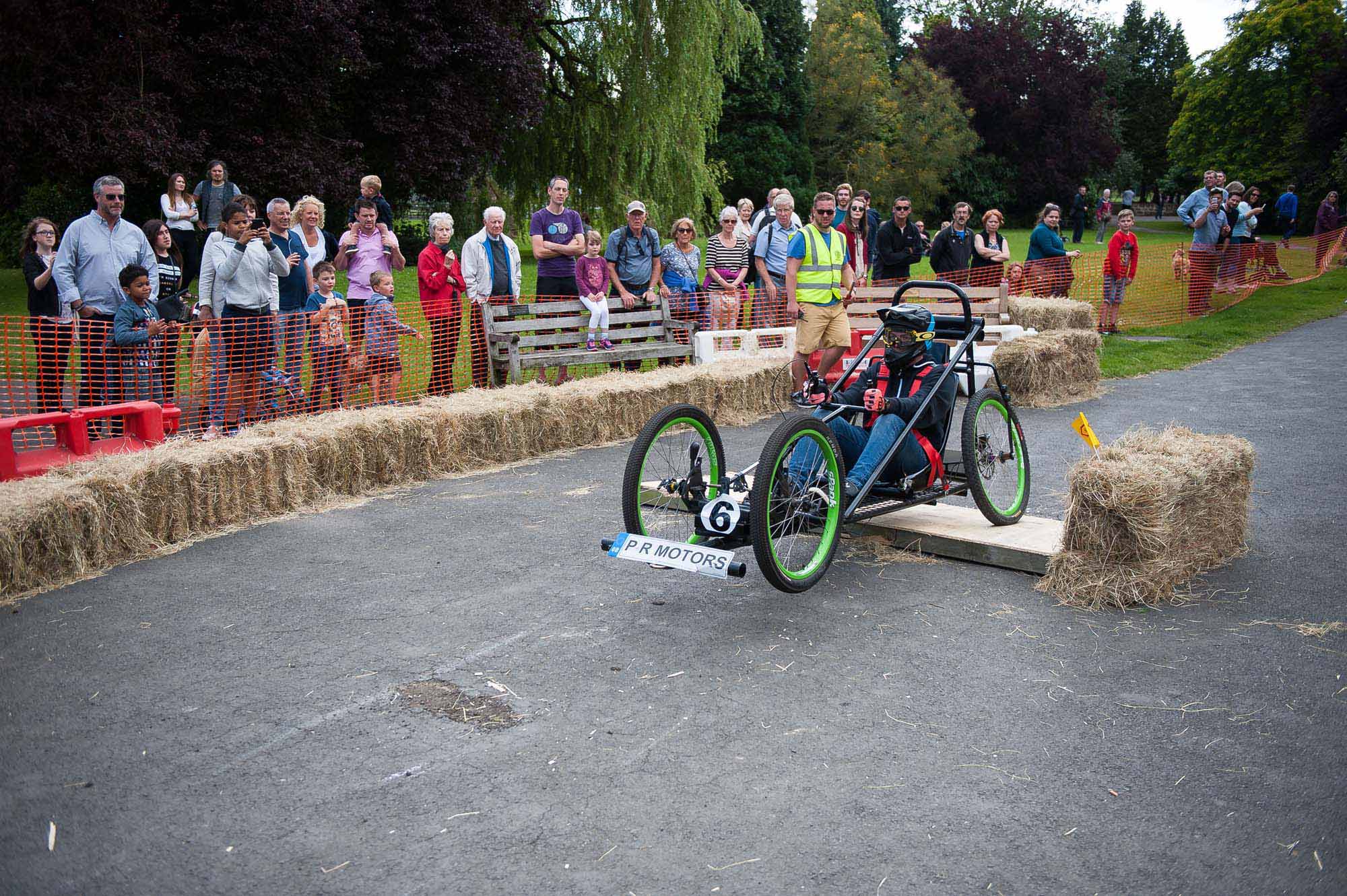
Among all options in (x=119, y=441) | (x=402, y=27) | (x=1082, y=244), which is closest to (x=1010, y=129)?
(x=1082, y=244)

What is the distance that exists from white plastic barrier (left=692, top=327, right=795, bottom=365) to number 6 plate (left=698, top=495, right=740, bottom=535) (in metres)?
6.80

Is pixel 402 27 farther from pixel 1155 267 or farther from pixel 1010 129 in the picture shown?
pixel 1010 129

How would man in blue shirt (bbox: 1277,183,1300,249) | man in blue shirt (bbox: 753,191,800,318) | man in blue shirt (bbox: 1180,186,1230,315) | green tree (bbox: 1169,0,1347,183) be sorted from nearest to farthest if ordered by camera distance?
man in blue shirt (bbox: 753,191,800,318)
man in blue shirt (bbox: 1180,186,1230,315)
man in blue shirt (bbox: 1277,183,1300,249)
green tree (bbox: 1169,0,1347,183)

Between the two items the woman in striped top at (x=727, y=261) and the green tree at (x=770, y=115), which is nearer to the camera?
the woman in striped top at (x=727, y=261)

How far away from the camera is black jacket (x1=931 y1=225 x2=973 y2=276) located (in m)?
14.7

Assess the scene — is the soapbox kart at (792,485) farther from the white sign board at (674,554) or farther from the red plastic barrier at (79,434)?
the red plastic barrier at (79,434)

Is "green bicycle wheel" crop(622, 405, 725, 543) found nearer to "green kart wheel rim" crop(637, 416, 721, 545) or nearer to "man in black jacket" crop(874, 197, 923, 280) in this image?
"green kart wheel rim" crop(637, 416, 721, 545)

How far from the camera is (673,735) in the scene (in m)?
4.19

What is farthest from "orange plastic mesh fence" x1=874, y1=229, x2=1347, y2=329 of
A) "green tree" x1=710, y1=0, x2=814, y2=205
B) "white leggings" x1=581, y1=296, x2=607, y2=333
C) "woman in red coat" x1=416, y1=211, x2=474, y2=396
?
"green tree" x1=710, y1=0, x2=814, y2=205

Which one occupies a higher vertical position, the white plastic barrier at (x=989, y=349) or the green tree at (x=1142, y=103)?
the green tree at (x=1142, y=103)

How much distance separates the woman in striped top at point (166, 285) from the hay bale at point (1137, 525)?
22.2 feet

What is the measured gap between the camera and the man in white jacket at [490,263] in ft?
37.3

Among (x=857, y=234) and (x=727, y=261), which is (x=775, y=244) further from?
(x=857, y=234)

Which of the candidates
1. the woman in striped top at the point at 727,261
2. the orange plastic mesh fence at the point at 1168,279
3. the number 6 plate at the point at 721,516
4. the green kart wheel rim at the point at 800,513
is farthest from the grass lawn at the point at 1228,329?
the number 6 plate at the point at 721,516
